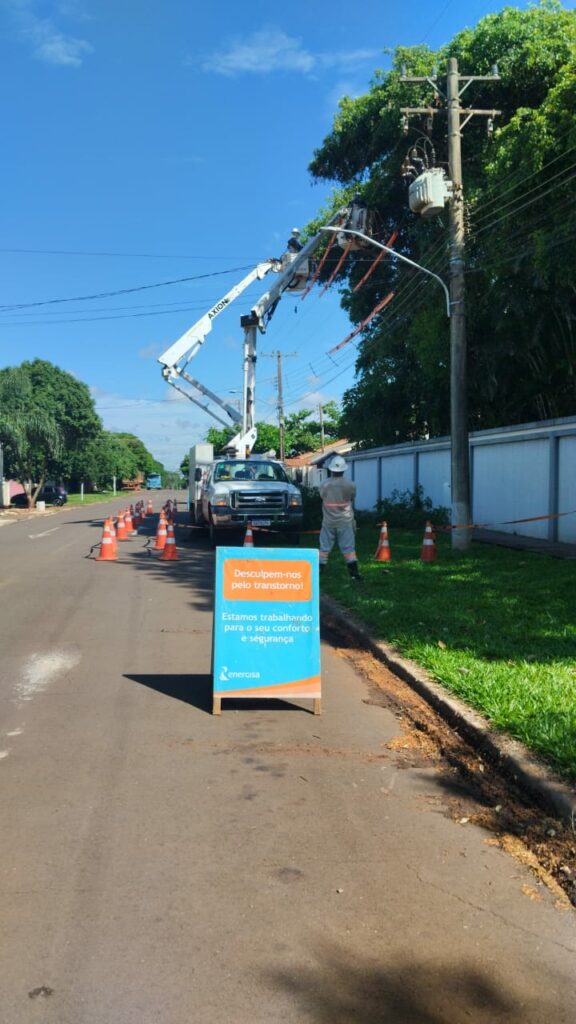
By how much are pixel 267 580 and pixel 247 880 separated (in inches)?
111

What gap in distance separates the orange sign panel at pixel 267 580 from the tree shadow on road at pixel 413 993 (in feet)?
10.8

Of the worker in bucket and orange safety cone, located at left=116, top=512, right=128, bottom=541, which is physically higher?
the worker in bucket

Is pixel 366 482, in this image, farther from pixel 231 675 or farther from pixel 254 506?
pixel 231 675

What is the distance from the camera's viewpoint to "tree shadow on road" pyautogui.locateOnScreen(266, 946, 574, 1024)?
276 centimetres

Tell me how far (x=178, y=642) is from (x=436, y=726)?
3591 mm

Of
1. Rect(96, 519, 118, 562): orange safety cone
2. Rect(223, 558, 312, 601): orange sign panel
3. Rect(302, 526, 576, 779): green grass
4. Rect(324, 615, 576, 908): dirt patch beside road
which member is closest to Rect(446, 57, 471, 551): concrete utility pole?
Rect(302, 526, 576, 779): green grass

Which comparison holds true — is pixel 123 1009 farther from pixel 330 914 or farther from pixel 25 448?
pixel 25 448

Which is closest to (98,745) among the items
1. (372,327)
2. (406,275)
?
(406,275)

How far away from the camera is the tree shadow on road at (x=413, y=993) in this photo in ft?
9.04

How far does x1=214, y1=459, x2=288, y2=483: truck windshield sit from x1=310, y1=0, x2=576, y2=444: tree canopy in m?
5.82

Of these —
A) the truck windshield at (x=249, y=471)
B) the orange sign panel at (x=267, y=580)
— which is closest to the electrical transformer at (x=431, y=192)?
the truck windshield at (x=249, y=471)

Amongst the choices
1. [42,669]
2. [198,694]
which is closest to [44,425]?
[42,669]

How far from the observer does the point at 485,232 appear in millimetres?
18109

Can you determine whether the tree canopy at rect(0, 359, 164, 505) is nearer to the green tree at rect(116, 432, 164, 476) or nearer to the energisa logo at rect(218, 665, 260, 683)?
the energisa logo at rect(218, 665, 260, 683)
